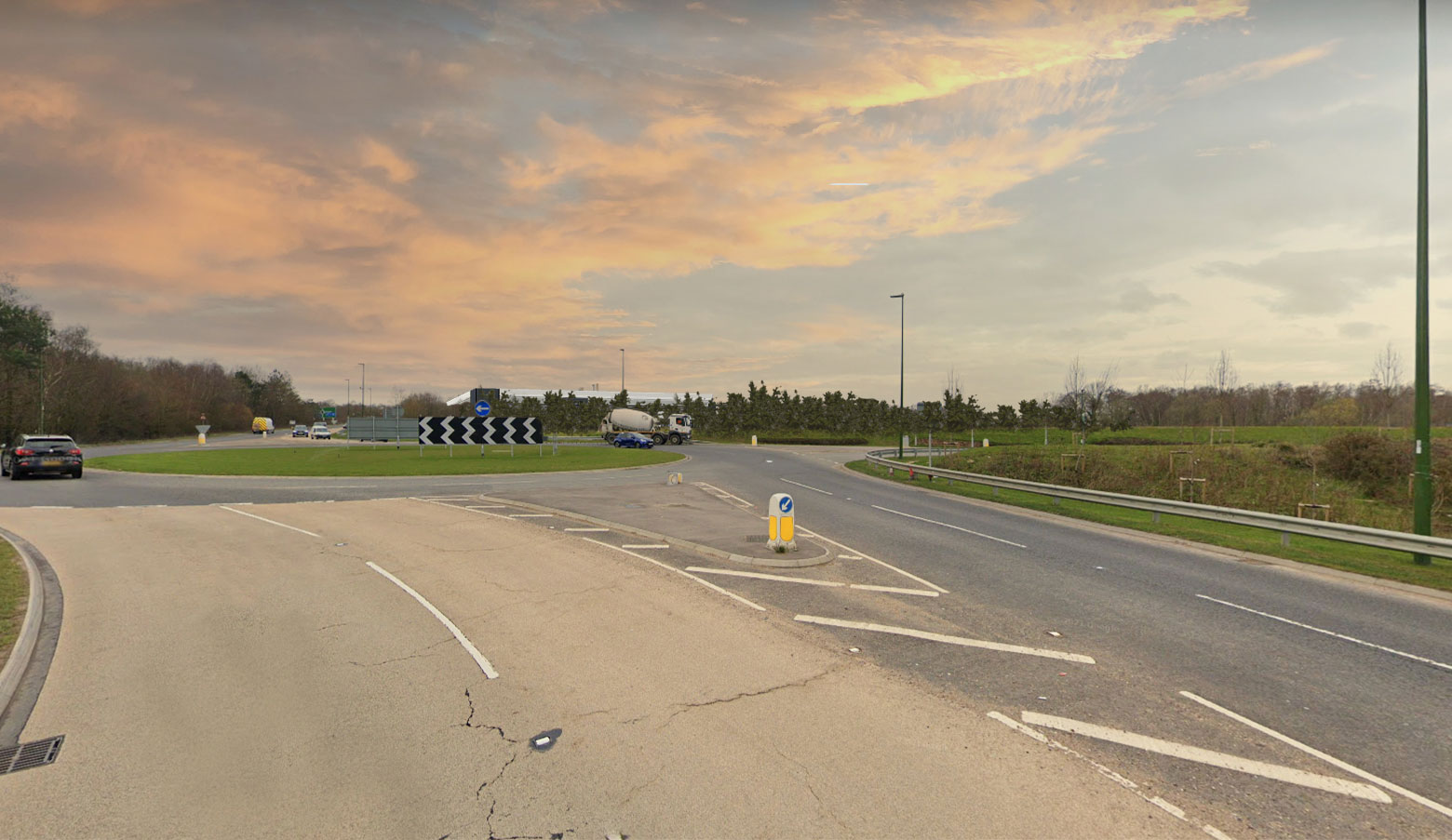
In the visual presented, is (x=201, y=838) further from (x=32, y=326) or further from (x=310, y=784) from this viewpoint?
(x=32, y=326)

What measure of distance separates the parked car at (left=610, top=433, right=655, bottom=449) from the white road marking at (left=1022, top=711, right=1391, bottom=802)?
47235 millimetres

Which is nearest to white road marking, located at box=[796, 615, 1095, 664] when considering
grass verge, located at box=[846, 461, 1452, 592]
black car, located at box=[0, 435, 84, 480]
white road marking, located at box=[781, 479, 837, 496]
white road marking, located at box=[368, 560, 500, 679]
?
white road marking, located at box=[368, 560, 500, 679]

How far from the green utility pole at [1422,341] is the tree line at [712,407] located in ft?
86.0

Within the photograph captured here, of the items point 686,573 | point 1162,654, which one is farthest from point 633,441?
point 1162,654

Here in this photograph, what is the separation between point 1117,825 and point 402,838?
15.3ft

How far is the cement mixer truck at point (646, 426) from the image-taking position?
5547 centimetres

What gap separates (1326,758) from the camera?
4.74 metres

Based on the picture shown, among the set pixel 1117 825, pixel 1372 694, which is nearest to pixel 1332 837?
pixel 1117 825

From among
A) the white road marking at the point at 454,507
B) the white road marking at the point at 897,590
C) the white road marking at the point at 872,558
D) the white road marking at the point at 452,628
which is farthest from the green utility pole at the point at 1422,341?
the white road marking at the point at 454,507

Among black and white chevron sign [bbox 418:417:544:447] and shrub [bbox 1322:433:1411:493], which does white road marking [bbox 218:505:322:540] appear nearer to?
→ black and white chevron sign [bbox 418:417:544:447]

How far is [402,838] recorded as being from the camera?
3.74 meters

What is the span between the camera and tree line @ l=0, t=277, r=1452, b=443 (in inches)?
2021

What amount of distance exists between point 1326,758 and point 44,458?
1524 inches

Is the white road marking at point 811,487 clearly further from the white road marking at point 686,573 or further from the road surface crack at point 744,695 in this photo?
the road surface crack at point 744,695
